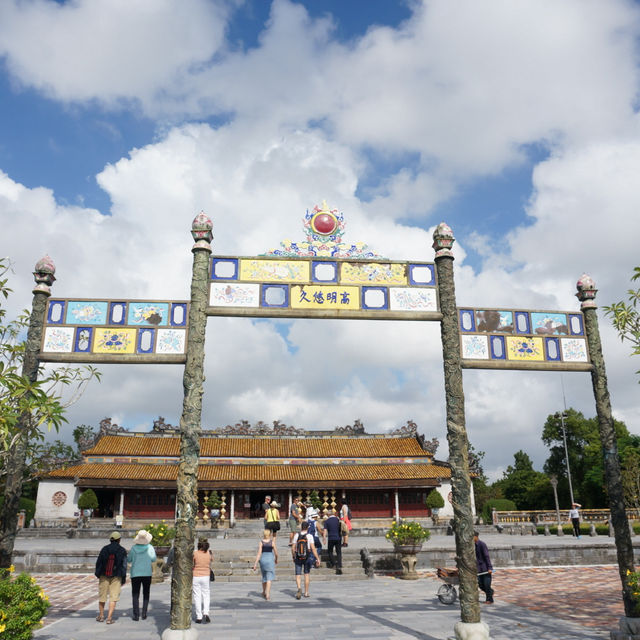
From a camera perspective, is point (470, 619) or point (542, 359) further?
point (542, 359)

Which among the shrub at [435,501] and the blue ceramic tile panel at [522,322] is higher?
the blue ceramic tile panel at [522,322]

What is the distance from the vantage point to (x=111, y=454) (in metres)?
34.7

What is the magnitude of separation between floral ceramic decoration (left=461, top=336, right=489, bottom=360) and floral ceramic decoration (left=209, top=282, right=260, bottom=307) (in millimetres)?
3639

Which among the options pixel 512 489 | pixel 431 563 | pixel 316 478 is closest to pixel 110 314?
pixel 431 563

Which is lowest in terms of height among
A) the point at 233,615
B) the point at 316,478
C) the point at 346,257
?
the point at 233,615

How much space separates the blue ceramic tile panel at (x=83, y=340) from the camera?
29.6 feet

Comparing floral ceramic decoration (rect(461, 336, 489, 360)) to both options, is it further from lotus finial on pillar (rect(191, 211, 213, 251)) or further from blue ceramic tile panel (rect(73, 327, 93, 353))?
blue ceramic tile panel (rect(73, 327, 93, 353))

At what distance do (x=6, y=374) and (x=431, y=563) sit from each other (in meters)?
13.7

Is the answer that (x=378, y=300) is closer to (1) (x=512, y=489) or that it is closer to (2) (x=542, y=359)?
(2) (x=542, y=359)

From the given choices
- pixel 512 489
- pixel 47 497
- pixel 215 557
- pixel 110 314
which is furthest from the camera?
pixel 512 489

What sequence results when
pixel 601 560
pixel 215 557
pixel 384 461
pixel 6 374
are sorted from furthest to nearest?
pixel 384 461 → pixel 601 560 → pixel 215 557 → pixel 6 374

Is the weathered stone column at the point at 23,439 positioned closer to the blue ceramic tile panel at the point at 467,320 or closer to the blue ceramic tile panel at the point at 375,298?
the blue ceramic tile panel at the point at 375,298

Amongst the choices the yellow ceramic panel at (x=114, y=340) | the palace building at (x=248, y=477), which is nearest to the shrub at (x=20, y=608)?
the yellow ceramic panel at (x=114, y=340)

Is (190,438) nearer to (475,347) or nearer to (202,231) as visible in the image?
(202,231)
